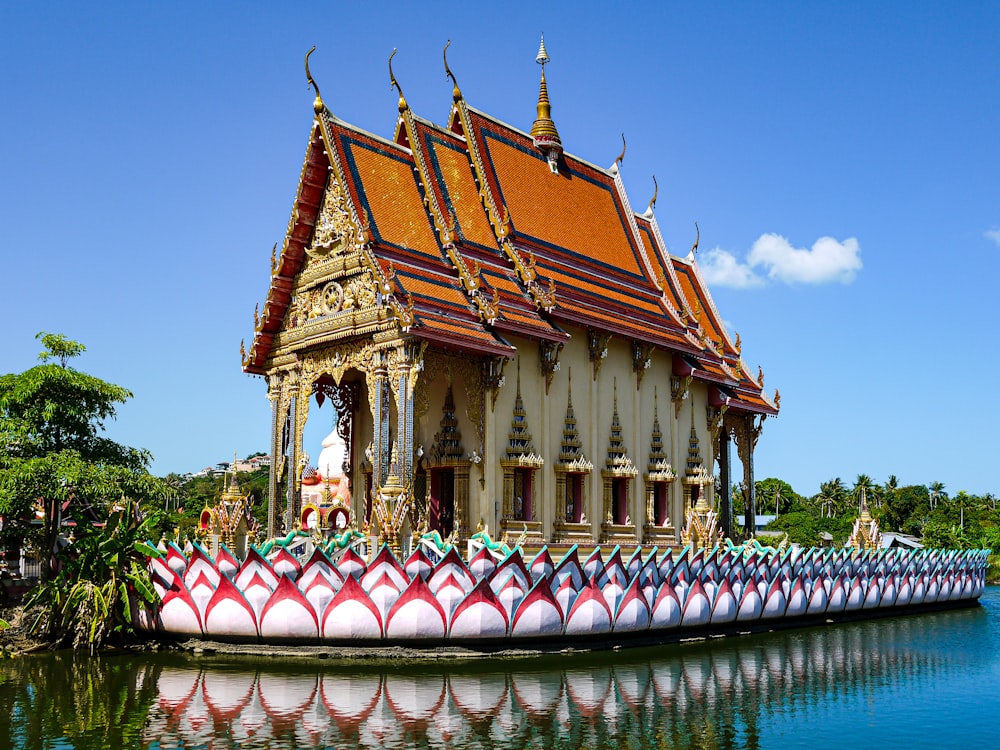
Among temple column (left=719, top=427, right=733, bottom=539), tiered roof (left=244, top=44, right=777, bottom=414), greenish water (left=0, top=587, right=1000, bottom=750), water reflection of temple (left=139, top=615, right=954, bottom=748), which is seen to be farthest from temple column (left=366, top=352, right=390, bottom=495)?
temple column (left=719, top=427, right=733, bottom=539)

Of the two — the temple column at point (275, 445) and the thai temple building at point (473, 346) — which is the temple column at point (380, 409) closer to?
the thai temple building at point (473, 346)

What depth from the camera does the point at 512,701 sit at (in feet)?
29.8

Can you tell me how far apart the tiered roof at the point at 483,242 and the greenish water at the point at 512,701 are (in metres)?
6.17

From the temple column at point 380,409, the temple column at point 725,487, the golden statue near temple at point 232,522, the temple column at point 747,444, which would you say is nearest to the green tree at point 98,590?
the golden statue near temple at point 232,522

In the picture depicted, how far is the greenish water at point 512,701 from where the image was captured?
7754mm

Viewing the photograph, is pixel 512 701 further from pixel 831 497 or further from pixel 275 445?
pixel 831 497

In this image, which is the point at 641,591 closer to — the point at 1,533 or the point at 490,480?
the point at 490,480

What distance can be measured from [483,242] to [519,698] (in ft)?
34.2

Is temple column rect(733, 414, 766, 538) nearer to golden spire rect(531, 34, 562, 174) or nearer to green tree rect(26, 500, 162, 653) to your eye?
golden spire rect(531, 34, 562, 174)

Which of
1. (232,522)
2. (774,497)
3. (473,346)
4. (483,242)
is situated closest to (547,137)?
(483,242)

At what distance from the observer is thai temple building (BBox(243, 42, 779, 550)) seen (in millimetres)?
16266

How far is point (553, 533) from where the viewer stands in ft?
58.8

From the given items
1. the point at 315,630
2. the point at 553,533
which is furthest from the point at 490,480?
the point at 315,630

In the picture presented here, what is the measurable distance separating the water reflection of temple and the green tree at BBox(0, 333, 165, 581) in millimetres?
3731
